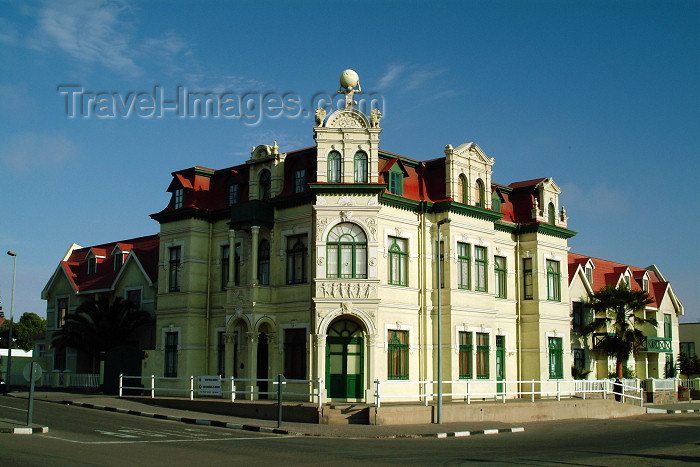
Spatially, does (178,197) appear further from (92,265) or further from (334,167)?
(92,265)

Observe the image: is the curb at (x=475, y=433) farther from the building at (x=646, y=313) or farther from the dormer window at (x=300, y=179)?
the building at (x=646, y=313)

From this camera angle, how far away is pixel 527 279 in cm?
3903

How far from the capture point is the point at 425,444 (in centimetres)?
2191

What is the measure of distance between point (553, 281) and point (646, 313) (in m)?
17.3

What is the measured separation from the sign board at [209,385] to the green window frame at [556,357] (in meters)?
16.8

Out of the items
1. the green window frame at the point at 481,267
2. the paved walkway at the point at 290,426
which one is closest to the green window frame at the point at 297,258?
the paved walkway at the point at 290,426

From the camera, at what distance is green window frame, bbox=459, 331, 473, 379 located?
3412 cm

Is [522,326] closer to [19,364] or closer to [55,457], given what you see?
[55,457]

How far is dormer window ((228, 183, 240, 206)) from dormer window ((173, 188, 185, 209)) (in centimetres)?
232

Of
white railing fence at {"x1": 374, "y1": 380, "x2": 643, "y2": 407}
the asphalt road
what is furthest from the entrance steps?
the asphalt road

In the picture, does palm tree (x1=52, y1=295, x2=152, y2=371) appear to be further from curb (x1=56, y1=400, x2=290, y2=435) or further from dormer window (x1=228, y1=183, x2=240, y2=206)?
dormer window (x1=228, y1=183, x2=240, y2=206)

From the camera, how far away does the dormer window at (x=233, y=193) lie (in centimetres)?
3666

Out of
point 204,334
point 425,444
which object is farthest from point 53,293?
point 425,444

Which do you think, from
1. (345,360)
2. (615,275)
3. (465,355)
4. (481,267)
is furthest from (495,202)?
(615,275)
